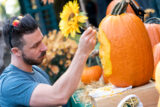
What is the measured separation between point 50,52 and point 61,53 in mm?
190

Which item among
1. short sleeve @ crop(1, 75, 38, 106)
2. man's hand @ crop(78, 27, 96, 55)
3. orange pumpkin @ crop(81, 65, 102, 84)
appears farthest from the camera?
orange pumpkin @ crop(81, 65, 102, 84)

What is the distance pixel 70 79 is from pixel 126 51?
20.1 inches

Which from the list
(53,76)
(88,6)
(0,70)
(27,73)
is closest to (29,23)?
(27,73)

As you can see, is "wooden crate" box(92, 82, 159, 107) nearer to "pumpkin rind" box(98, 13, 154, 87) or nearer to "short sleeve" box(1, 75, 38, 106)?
"pumpkin rind" box(98, 13, 154, 87)

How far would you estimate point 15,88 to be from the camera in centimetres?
147

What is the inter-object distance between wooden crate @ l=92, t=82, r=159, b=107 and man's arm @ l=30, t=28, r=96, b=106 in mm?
263

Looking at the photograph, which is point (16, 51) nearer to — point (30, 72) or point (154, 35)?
point (30, 72)

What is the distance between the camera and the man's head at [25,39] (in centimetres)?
158

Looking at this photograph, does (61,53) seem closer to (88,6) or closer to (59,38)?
(59,38)

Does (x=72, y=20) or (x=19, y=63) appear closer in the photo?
(x=19, y=63)

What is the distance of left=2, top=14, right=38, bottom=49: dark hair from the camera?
1581 mm

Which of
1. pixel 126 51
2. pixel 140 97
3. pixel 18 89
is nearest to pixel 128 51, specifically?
pixel 126 51

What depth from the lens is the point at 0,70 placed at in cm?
306

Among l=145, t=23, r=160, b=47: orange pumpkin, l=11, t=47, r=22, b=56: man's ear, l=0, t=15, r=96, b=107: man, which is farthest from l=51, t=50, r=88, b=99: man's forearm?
l=145, t=23, r=160, b=47: orange pumpkin
